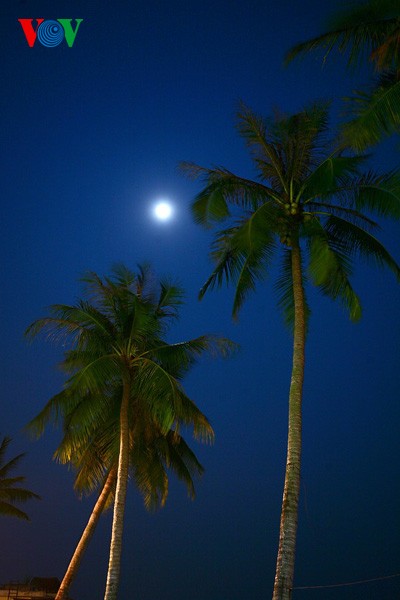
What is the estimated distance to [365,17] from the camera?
11.9 m

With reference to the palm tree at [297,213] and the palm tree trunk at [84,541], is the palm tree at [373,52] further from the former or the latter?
the palm tree trunk at [84,541]

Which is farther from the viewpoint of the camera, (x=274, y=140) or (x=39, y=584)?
(x=39, y=584)

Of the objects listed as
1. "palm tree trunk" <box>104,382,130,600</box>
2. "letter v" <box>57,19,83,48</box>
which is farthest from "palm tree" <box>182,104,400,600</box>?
"letter v" <box>57,19,83,48</box>

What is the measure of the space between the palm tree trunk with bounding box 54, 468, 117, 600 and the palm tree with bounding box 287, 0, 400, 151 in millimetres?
14318

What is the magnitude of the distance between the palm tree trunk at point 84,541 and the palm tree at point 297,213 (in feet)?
29.3

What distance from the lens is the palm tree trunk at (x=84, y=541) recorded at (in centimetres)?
2020

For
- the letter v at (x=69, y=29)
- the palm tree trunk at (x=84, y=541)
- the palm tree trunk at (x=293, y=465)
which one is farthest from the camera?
the letter v at (x=69, y=29)

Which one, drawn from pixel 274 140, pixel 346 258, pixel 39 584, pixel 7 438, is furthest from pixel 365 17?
pixel 39 584

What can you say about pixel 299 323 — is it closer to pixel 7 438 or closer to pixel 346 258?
pixel 346 258

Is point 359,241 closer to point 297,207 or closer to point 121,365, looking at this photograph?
point 297,207

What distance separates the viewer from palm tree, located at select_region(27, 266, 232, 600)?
1805 cm

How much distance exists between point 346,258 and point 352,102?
4.18 m

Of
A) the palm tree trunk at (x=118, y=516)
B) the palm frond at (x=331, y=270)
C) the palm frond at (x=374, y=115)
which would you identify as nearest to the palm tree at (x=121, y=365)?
the palm tree trunk at (x=118, y=516)

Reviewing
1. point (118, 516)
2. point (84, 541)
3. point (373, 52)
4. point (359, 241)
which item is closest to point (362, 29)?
point (373, 52)
